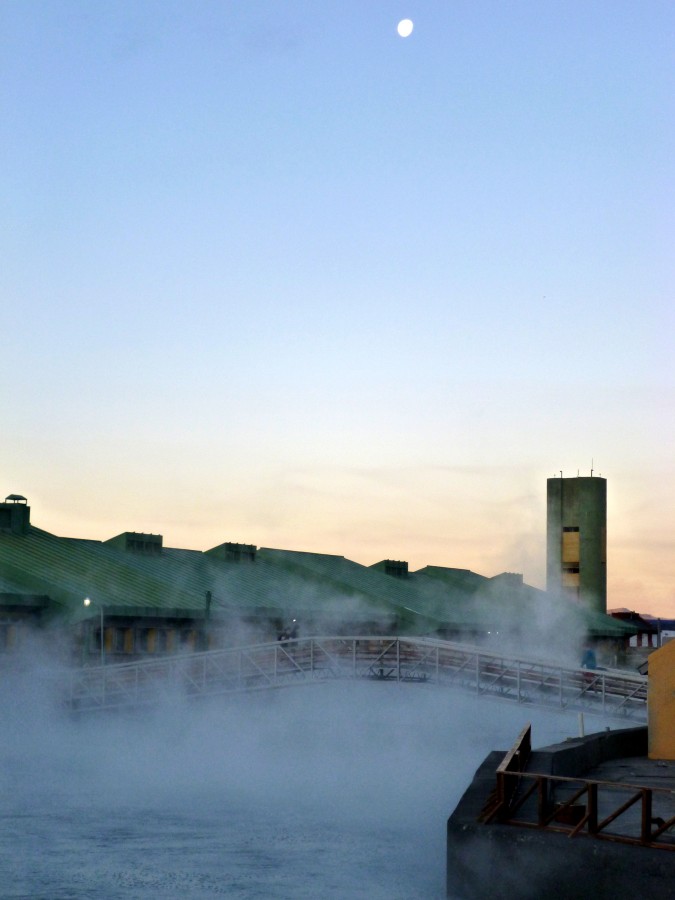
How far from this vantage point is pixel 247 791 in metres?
42.2

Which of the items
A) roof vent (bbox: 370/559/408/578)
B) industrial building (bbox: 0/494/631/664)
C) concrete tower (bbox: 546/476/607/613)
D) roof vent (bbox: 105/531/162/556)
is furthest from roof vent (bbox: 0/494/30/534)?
concrete tower (bbox: 546/476/607/613)

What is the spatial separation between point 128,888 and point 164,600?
33325mm

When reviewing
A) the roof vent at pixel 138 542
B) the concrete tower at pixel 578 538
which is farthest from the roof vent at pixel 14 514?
the concrete tower at pixel 578 538

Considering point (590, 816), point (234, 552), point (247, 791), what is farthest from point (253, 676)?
point (590, 816)

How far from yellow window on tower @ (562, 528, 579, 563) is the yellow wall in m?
89.2

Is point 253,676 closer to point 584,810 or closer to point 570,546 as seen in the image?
point 584,810

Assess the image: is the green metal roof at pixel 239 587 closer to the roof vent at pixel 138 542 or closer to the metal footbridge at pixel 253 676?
the roof vent at pixel 138 542

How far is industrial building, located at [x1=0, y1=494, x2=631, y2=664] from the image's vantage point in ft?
181

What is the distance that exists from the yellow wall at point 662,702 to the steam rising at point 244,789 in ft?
20.6

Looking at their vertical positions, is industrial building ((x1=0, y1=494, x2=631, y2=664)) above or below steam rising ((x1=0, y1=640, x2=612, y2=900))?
above

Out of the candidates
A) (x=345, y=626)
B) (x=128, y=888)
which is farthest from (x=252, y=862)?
(x=345, y=626)

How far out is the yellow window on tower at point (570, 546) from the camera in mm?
119625

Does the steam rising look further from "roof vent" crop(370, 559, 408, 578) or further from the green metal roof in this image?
"roof vent" crop(370, 559, 408, 578)

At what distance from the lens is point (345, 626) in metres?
70.9
